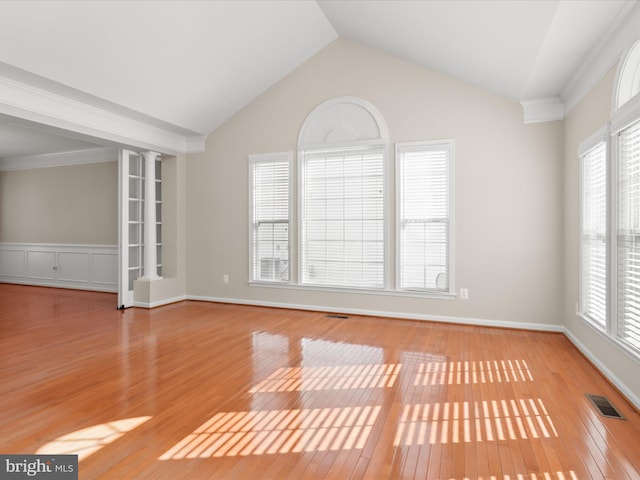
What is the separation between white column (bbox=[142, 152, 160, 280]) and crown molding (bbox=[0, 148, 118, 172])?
1.74 m

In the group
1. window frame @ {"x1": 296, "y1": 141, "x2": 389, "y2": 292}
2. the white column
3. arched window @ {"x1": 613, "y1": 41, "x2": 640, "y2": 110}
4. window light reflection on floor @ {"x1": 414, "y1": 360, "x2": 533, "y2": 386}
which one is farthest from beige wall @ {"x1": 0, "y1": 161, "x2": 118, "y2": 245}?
arched window @ {"x1": 613, "y1": 41, "x2": 640, "y2": 110}

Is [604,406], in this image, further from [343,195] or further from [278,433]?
[343,195]

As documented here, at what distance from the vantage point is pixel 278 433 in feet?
7.36

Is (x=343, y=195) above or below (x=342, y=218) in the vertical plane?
above

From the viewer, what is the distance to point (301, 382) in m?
3.02

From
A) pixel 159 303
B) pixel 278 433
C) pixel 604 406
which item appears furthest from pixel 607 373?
pixel 159 303

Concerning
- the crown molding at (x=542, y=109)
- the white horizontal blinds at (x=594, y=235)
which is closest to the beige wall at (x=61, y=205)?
the crown molding at (x=542, y=109)

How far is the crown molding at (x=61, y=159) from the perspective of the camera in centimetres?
735

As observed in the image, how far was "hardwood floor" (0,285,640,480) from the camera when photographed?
1.96 meters

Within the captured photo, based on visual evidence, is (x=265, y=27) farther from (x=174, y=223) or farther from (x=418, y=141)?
(x=174, y=223)

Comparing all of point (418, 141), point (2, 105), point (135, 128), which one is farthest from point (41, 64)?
point (418, 141)

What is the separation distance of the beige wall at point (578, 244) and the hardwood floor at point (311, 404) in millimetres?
150

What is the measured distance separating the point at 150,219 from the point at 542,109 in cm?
567

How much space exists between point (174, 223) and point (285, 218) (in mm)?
1988
